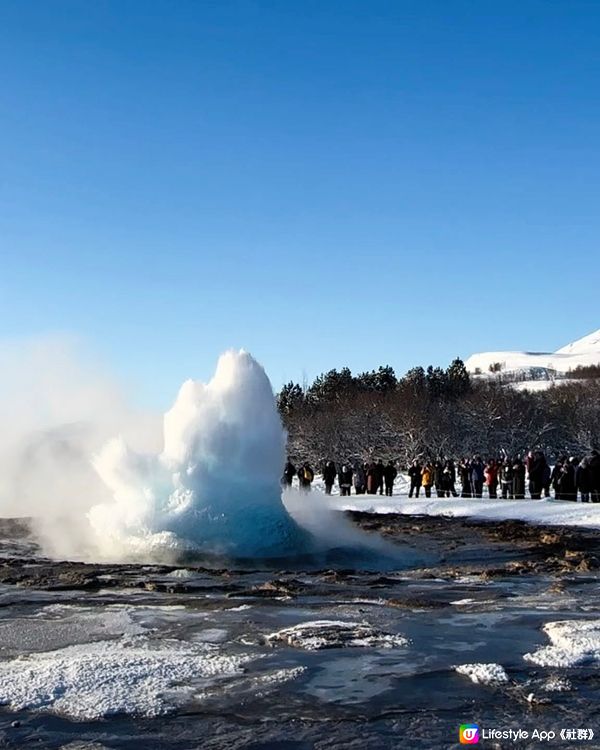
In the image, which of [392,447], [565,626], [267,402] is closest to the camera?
[565,626]

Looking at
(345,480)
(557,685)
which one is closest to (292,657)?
(557,685)

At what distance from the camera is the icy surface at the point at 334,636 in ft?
29.1

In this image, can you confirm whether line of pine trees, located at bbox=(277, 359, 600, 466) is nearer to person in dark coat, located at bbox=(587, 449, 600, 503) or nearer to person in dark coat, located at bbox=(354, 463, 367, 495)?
person in dark coat, located at bbox=(354, 463, 367, 495)

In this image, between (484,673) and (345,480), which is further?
(345,480)

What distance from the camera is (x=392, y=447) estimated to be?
63062 mm

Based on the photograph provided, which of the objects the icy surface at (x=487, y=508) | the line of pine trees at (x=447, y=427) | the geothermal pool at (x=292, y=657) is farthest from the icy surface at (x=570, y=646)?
the line of pine trees at (x=447, y=427)

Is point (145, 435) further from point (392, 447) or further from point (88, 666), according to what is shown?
point (392, 447)

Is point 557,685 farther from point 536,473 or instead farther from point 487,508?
point 536,473

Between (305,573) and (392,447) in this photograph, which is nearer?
(305,573)

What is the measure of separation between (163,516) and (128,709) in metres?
12.0

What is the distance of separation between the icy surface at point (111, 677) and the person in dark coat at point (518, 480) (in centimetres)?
2201

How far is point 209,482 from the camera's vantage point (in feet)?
62.7

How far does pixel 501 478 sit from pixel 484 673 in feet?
80.3

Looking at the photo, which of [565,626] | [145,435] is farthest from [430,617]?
[145,435]
